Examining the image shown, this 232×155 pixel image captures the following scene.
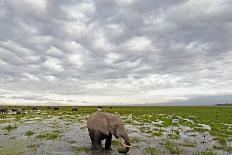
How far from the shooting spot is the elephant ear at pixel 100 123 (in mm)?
16228

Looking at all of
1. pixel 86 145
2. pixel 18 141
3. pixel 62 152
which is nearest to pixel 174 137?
pixel 86 145

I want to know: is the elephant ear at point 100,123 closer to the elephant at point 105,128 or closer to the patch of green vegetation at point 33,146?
the elephant at point 105,128

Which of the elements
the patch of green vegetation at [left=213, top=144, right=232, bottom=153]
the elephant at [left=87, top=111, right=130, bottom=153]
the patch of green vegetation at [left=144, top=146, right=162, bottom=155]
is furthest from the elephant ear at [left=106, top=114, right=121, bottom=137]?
the patch of green vegetation at [left=213, top=144, right=232, bottom=153]

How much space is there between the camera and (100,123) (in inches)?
663

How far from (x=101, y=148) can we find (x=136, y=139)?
4523mm

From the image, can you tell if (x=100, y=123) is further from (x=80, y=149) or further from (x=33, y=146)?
(x=33, y=146)

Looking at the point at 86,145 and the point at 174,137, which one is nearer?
the point at 86,145

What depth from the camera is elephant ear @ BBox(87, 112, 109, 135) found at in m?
16.2

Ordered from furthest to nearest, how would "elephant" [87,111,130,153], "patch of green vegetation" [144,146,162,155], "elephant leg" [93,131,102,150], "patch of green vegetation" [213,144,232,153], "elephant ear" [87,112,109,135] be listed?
"patch of green vegetation" [213,144,232,153]
"elephant leg" [93,131,102,150]
"elephant ear" [87,112,109,135]
"patch of green vegetation" [144,146,162,155]
"elephant" [87,111,130,153]

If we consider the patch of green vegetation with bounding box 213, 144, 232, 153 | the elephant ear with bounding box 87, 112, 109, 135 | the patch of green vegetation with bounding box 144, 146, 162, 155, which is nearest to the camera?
the patch of green vegetation with bounding box 144, 146, 162, 155

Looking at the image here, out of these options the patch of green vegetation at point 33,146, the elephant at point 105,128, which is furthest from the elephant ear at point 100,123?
the patch of green vegetation at point 33,146

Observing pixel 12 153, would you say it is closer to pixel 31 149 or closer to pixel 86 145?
pixel 31 149

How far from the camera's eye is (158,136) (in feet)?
75.5

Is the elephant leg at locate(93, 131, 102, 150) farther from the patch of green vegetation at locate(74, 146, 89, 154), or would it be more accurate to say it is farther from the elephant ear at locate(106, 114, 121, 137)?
the elephant ear at locate(106, 114, 121, 137)
